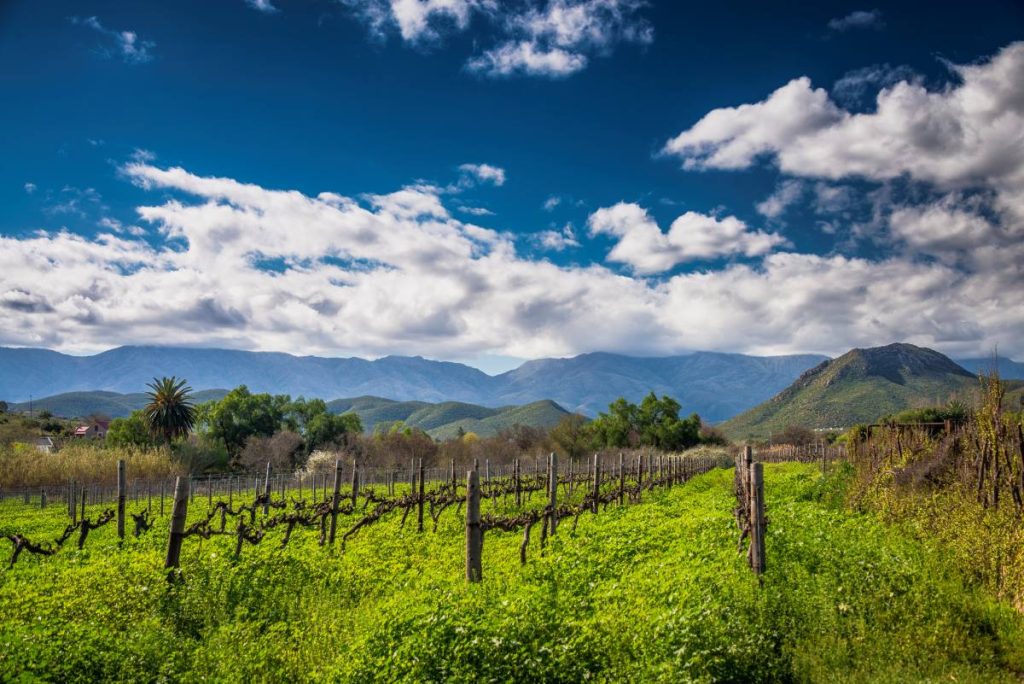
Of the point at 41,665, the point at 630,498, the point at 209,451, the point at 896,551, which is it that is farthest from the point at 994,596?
the point at 209,451

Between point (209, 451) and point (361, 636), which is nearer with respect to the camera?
point (361, 636)

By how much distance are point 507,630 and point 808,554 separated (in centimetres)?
730

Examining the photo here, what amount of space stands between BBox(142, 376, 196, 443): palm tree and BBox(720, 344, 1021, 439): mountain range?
108098mm

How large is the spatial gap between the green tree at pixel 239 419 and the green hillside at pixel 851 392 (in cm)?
9957

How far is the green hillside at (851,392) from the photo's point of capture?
130375 millimetres

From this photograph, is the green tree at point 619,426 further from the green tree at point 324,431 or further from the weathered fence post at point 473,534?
the weathered fence post at point 473,534

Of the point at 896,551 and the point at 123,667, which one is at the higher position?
the point at 896,551

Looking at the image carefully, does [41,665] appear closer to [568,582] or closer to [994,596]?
[568,582]

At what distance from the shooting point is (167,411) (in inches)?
2653

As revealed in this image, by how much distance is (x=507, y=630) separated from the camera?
816 centimetres

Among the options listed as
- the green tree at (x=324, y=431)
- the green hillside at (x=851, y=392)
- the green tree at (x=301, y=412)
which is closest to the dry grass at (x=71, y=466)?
the green tree at (x=324, y=431)

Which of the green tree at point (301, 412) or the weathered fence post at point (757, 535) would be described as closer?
the weathered fence post at point (757, 535)

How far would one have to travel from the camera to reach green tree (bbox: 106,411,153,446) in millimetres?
67562

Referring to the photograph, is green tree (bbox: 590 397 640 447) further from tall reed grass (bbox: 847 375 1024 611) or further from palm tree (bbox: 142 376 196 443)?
tall reed grass (bbox: 847 375 1024 611)
